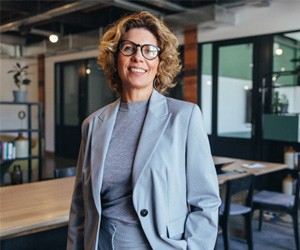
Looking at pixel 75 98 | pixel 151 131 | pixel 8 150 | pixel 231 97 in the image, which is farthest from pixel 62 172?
pixel 75 98

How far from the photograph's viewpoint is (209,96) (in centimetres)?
635

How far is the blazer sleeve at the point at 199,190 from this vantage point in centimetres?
116

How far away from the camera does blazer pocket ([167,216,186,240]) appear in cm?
115

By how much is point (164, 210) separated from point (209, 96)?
5.39m

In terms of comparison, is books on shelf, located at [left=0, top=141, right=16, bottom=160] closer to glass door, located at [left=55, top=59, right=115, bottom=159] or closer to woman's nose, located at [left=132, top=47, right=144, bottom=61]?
glass door, located at [left=55, top=59, right=115, bottom=159]

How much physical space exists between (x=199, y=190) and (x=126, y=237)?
288mm

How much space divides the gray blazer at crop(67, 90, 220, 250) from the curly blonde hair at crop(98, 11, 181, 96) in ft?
0.58

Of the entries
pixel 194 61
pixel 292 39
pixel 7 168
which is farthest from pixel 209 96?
pixel 7 168

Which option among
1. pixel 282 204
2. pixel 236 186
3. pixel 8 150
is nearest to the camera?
pixel 236 186

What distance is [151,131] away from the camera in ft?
3.90

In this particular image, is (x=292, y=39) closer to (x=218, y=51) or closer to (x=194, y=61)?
(x=218, y=51)

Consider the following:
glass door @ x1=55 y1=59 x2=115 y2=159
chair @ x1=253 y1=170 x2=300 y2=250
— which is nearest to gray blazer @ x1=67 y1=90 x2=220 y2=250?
chair @ x1=253 y1=170 x2=300 y2=250

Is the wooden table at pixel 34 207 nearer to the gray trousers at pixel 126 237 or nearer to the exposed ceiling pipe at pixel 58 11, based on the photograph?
the gray trousers at pixel 126 237

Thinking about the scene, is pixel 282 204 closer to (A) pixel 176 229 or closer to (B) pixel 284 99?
(B) pixel 284 99
